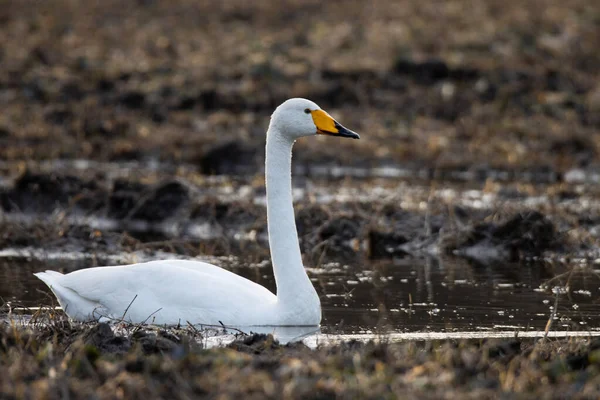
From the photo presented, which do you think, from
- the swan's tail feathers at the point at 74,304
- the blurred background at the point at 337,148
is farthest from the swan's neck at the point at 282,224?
the swan's tail feathers at the point at 74,304

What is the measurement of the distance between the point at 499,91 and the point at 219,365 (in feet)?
62.8

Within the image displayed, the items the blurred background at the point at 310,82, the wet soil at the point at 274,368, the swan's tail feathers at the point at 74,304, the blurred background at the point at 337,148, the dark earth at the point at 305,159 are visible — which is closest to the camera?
the wet soil at the point at 274,368

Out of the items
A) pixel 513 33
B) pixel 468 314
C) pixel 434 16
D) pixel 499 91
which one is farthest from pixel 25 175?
pixel 434 16

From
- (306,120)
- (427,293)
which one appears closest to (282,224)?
(306,120)

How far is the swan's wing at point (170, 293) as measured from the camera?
8367 millimetres

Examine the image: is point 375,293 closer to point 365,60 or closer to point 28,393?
point 28,393

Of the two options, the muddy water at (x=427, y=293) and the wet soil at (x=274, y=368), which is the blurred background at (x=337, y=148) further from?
the wet soil at (x=274, y=368)

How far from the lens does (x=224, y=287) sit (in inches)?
335

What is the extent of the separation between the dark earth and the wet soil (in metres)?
0.02

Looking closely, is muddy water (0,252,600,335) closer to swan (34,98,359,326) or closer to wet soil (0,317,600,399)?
swan (34,98,359,326)

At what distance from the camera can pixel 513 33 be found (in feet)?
99.7

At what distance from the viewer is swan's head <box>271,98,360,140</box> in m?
8.76

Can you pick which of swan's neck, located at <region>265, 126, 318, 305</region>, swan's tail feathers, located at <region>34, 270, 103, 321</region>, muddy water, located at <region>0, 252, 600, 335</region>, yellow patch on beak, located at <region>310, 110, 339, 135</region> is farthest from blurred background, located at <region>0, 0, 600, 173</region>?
yellow patch on beak, located at <region>310, 110, 339, 135</region>

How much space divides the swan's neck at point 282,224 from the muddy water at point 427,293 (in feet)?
1.39
